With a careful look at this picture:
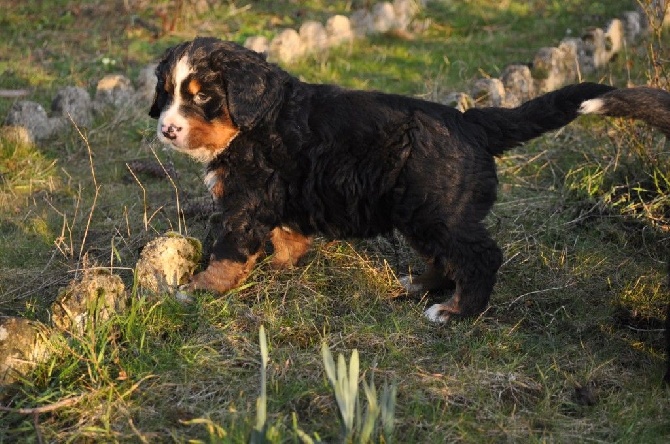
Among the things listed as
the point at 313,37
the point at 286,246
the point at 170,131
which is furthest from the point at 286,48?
the point at 170,131

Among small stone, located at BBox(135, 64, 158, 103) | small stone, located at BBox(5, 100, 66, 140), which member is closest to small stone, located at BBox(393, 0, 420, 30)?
small stone, located at BBox(135, 64, 158, 103)

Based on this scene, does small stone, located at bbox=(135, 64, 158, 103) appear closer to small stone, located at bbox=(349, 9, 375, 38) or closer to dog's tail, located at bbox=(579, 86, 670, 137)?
small stone, located at bbox=(349, 9, 375, 38)

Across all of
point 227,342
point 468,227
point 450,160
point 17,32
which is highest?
point 450,160

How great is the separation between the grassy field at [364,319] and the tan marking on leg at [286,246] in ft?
0.33

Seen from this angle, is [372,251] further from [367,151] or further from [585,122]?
[585,122]

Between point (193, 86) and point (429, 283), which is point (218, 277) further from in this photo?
point (429, 283)

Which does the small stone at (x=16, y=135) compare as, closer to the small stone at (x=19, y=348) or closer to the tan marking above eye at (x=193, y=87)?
the tan marking above eye at (x=193, y=87)

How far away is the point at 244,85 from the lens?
4430 mm

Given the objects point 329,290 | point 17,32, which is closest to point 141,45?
point 17,32

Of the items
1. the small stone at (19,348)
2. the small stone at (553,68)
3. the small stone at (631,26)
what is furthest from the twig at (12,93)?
the small stone at (631,26)

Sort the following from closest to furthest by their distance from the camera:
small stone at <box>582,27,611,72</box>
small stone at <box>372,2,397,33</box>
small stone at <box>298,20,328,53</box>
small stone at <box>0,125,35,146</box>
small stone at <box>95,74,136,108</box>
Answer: small stone at <box>0,125,35,146</box> < small stone at <box>95,74,136,108</box> < small stone at <box>582,27,611,72</box> < small stone at <box>298,20,328,53</box> < small stone at <box>372,2,397,33</box>

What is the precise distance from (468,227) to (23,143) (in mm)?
3860

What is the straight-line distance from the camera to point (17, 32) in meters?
9.76

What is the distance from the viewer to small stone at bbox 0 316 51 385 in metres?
3.71
